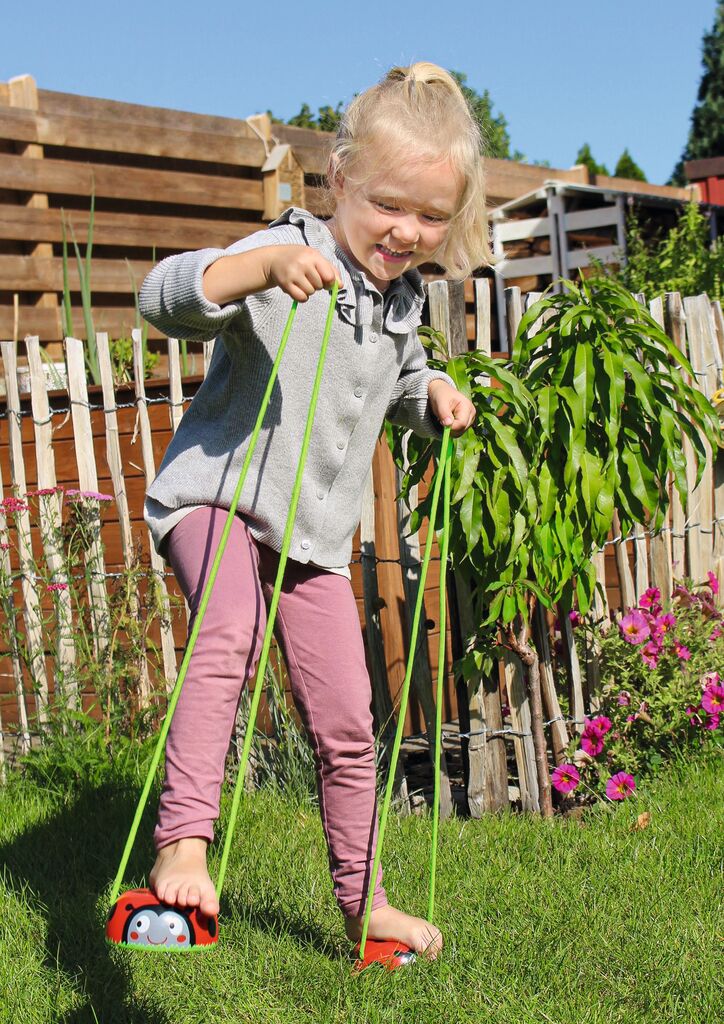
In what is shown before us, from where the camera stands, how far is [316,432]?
226 centimetres

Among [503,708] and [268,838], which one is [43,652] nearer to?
[268,838]

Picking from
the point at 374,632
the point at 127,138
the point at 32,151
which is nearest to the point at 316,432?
the point at 374,632

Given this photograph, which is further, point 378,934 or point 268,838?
point 268,838

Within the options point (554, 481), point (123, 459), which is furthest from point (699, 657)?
point (123, 459)

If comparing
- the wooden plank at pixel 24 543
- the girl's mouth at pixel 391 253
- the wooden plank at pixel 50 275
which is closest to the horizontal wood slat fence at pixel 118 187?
the wooden plank at pixel 50 275

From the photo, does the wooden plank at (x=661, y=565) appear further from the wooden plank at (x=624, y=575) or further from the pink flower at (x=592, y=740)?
the pink flower at (x=592, y=740)

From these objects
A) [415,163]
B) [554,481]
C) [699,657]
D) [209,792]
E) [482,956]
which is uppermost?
[415,163]

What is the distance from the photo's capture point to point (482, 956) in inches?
93.8

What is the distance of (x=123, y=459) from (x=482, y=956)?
95.9 inches

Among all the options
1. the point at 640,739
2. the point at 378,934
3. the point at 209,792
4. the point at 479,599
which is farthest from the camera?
the point at 640,739

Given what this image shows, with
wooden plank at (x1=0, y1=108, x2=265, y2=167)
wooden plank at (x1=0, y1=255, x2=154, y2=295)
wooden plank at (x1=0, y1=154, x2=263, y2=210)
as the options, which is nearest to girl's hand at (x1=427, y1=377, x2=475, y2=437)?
→ wooden plank at (x1=0, y1=255, x2=154, y2=295)

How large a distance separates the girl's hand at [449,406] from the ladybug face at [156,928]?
47.6 inches

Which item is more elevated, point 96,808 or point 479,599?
point 479,599

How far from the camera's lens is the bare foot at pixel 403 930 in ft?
7.64
